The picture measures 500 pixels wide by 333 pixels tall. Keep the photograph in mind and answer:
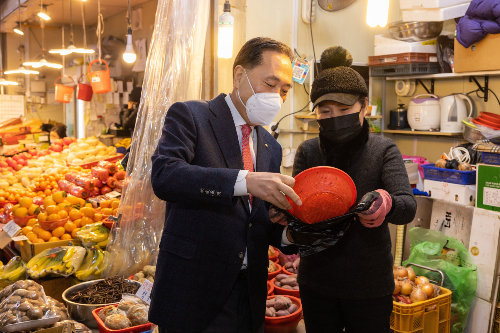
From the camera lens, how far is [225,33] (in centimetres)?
317

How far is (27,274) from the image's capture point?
2824 mm

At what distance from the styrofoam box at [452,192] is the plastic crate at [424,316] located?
0.94 meters

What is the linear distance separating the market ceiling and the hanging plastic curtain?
4.40 metres

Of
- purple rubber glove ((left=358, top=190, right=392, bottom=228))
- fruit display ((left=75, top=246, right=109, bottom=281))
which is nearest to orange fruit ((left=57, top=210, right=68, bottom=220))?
fruit display ((left=75, top=246, right=109, bottom=281))

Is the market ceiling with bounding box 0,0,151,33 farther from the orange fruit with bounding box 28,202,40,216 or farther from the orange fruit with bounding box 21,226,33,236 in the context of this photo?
the orange fruit with bounding box 21,226,33,236

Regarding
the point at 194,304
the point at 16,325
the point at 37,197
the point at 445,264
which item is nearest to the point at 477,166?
the point at 445,264

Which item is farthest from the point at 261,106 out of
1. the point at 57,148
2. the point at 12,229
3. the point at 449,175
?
the point at 57,148

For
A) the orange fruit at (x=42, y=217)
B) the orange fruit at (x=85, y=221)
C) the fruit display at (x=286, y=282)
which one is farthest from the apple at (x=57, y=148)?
the fruit display at (x=286, y=282)

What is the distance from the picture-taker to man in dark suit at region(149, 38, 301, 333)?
1277 mm

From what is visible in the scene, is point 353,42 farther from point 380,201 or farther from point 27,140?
point 27,140

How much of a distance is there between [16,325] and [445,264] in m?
2.69

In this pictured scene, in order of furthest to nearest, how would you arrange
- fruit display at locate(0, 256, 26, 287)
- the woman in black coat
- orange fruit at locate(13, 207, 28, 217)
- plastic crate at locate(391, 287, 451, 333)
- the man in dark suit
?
1. orange fruit at locate(13, 207, 28, 217)
2. fruit display at locate(0, 256, 26, 287)
3. plastic crate at locate(391, 287, 451, 333)
4. the woman in black coat
5. the man in dark suit

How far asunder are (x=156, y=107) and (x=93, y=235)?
107 cm

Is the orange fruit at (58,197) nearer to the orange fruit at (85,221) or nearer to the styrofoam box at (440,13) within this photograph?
the orange fruit at (85,221)
